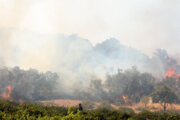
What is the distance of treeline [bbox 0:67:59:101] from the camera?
8981cm

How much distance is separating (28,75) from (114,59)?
114508mm

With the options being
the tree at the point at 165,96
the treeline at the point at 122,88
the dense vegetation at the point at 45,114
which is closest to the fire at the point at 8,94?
the treeline at the point at 122,88

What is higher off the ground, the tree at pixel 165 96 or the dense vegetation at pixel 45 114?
the dense vegetation at pixel 45 114

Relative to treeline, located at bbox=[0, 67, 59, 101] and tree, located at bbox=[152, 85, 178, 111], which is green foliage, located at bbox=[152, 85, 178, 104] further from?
treeline, located at bbox=[0, 67, 59, 101]

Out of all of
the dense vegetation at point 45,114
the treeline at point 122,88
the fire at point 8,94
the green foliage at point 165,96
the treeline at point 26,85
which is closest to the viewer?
the dense vegetation at point 45,114

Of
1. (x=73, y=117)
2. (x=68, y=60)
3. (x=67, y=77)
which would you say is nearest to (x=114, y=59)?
(x=68, y=60)

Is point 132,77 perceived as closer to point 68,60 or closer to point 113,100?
point 113,100

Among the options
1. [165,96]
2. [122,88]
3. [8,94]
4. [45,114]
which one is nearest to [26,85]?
[8,94]

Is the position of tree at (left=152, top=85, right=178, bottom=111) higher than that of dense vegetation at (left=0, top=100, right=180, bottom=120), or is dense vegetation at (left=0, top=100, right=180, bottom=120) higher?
dense vegetation at (left=0, top=100, right=180, bottom=120)

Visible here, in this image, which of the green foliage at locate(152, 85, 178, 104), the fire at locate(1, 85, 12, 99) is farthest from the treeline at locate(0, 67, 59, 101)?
the green foliage at locate(152, 85, 178, 104)

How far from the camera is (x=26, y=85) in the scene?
93.7 meters

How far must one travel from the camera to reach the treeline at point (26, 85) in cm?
8981

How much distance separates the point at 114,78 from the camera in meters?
117

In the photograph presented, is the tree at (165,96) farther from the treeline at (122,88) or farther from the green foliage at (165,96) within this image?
the treeline at (122,88)
